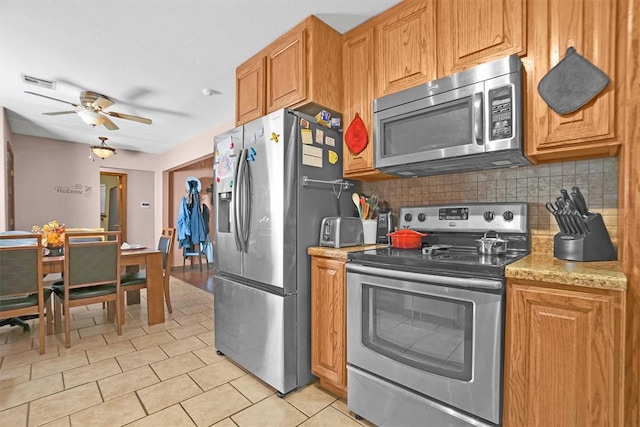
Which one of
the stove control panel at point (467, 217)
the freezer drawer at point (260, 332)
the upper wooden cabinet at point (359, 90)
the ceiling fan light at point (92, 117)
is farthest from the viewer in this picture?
the ceiling fan light at point (92, 117)

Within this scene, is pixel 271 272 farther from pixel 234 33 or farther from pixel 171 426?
pixel 234 33

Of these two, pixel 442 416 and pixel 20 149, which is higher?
pixel 20 149

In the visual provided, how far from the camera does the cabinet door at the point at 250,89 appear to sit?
2.41 metres

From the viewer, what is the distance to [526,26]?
1.39 meters

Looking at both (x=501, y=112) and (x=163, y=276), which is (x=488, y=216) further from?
(x=163, y=276)

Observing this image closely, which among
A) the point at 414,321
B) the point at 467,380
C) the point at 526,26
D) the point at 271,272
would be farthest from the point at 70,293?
the point at 526,26

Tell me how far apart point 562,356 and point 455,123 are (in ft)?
3.61

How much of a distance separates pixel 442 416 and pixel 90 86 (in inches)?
161

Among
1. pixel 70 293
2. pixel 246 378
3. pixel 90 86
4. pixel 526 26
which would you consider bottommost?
pixel 246 378

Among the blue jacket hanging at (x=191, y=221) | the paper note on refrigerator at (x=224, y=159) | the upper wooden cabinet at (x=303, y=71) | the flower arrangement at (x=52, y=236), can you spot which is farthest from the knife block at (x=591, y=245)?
the blue jacket hanging at (x=191, y=221)

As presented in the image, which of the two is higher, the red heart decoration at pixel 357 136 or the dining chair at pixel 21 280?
the red heart decoration at pixel 357 136

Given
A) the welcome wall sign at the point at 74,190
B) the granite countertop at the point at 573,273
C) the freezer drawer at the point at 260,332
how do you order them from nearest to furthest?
the granite countertop at the point at 573,273, the freezer drawer at the point at 260,332, the welcome wall sign at the point at 74,190

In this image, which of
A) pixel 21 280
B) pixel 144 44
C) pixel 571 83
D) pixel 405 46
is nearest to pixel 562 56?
pixel 571 83

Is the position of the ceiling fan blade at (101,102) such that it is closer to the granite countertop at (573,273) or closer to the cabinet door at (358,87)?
the cabinet door at (358,87)
